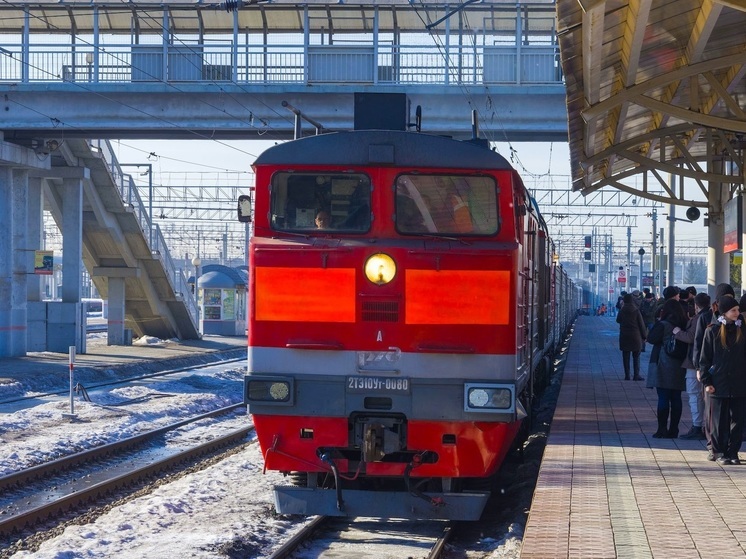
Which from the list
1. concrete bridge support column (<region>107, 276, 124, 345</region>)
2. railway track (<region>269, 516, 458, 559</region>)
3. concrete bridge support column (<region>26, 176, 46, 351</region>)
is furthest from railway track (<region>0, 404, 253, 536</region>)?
concrete bridge support column (<region>107, 276, 124, 345</region>)

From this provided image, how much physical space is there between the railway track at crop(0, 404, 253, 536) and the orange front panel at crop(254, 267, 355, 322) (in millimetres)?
3310

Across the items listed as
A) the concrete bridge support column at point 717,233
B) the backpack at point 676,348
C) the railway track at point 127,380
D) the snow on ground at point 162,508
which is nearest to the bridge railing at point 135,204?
the railway track at point 127,380

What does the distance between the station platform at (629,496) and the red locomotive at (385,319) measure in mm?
952

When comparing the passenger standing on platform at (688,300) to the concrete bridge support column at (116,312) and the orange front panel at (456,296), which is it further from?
the concrete bridge support column at (116,312)

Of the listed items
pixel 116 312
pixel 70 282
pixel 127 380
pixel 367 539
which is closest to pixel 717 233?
pixel 127 380

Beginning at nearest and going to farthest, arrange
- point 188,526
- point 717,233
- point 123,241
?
point 188,526, point 717,233, point 123,241

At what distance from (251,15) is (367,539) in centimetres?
2340

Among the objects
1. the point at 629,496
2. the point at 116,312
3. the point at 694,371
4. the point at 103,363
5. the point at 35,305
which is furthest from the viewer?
the point at 116,312

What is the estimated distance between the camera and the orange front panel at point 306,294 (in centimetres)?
952

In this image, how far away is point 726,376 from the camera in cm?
1057

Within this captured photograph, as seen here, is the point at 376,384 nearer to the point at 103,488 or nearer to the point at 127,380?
the point at 103,488

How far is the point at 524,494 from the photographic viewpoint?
38.4 feet

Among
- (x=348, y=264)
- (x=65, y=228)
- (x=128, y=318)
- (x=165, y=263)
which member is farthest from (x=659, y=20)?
(x=128, y=318)

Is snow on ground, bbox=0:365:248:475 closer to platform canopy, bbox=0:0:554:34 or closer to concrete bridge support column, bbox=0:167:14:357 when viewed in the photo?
concrete bridge support column, bbox=0:167:14:357
